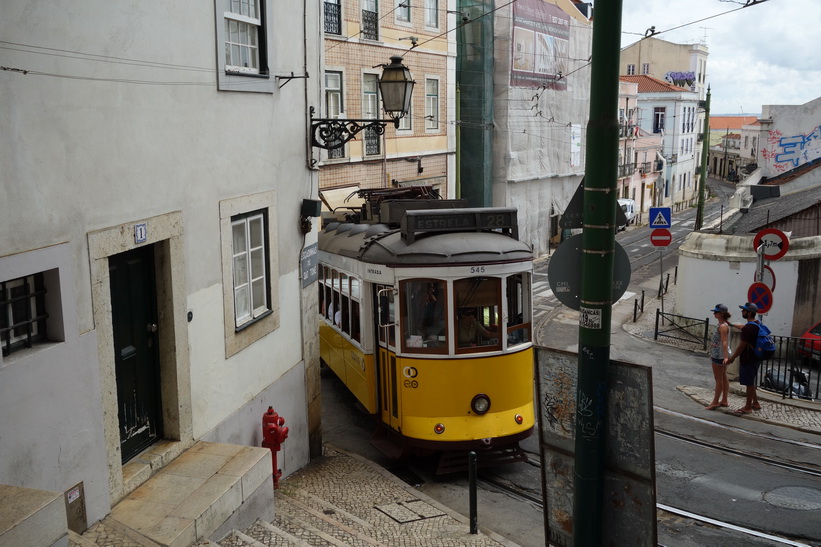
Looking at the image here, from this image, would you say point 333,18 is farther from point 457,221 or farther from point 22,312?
point 22,312

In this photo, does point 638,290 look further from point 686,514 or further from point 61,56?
point 61,56

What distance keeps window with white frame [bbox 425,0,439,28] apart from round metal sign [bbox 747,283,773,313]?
15.2 metres

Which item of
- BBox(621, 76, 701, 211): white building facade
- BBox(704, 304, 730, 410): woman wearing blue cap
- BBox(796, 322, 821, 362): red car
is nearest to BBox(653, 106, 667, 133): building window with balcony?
BBox(621, 76, 701, 211): white building facade

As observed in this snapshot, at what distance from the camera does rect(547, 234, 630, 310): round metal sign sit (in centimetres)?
488

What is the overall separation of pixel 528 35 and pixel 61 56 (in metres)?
27.2

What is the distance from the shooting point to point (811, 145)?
31375mm

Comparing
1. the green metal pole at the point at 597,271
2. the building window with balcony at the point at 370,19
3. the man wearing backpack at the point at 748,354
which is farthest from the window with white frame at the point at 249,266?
the building window with balcony at the point at 370,19

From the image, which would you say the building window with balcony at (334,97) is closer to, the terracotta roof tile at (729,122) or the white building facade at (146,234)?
the white building facade at (146,234)

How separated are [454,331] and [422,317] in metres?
0.39

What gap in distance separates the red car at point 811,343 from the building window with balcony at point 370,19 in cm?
1315

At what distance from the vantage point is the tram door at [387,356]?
893 cm

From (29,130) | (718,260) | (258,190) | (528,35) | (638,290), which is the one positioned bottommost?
(638,290)

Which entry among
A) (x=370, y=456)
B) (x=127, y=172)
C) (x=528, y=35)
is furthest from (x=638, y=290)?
(x=127, y=172)

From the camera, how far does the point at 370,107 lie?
22.1 meters
